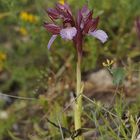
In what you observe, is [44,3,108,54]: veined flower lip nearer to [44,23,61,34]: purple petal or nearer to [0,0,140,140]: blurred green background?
[44,23,61,34]: purple petal

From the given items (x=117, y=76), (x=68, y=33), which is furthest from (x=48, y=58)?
(x=68, y=33)

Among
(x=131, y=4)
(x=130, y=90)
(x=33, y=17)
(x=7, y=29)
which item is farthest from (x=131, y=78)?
(x=7, y=29)

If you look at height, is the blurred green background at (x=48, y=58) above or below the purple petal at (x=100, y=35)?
below

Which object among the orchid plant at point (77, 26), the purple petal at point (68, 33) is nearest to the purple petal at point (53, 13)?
the orchid plant at point (77, 26)

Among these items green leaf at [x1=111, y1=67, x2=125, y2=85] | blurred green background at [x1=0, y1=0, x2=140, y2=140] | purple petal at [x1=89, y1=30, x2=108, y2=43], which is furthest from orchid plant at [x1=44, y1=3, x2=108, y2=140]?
blurred green background at [x1=0, y1=0, x2=140, y2=140]

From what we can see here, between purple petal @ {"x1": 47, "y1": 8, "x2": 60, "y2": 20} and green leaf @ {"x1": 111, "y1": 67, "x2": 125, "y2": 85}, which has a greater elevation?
purple petal @ {"x1": 47, "y1": 8, "x2": 60, "y2": 20}

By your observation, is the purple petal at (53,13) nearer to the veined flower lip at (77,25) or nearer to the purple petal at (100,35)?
the veined flower lip at (77,25)
